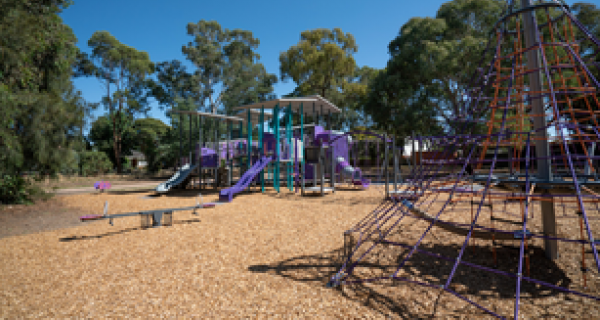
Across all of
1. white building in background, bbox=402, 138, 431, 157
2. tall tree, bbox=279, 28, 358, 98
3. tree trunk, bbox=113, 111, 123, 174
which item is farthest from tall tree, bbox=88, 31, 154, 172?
white building in background, bbox=402, 138, 431, 157

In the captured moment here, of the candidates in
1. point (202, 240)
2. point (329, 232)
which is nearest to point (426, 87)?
point (329, 232)

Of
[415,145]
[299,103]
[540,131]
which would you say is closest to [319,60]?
[415,145]

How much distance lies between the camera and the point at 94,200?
529 inches

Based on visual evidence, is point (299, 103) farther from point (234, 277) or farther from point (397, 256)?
point (234, 277)

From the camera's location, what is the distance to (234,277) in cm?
420

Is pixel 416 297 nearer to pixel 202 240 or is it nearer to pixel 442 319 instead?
pixel 442 319

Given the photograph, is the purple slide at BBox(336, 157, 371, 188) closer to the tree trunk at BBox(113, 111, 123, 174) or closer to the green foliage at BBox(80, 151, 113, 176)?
the green foliage at BBox(80, 151, 113, 176)

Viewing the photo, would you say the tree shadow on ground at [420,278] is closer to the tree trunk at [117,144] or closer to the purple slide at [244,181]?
the purple slide at [244,181]

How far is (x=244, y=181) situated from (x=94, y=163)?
28.2 metres

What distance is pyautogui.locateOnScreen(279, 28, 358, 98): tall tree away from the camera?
29391 millimetres

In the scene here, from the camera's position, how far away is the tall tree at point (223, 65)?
3697cm

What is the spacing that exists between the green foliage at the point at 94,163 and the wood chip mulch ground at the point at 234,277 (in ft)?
94.3

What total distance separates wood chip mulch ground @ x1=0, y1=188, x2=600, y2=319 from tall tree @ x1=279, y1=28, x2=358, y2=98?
24.8m

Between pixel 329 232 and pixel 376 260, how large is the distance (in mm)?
1783
